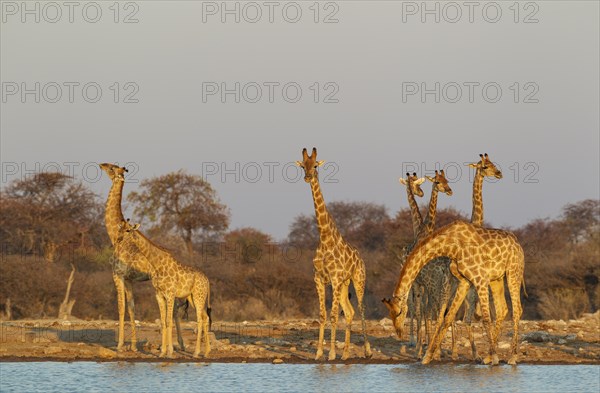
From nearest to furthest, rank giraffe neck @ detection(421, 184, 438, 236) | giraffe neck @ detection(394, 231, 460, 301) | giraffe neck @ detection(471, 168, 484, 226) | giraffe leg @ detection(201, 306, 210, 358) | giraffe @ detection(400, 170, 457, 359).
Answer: giraffe neck @ detection(394, 231, 460, 301)
giraffe @ detection(400, 170, 457, 359)
giraffe leg @ detection(201, 306, 210, 358)
giraffe neck @ detection(471, 168, 484, 226)
giraffe neck @ detection(421, 184, 438, 236)

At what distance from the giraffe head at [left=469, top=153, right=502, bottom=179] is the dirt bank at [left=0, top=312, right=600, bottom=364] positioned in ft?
10.2

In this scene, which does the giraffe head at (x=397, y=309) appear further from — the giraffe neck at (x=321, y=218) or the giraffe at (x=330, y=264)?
the giraffe neck at (x=321, y=218)

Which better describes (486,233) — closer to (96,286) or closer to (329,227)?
(329,227)

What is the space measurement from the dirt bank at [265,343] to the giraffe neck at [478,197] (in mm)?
2367

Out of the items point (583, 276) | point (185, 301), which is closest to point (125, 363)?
point (185, 301)

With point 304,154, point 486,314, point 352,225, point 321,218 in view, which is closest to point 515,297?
point 486,314

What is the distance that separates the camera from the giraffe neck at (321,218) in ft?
62.8

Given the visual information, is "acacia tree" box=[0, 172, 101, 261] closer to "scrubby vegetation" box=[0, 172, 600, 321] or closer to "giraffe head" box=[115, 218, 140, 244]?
"scrubby vegetation" box=[0, 172, 600, 321]

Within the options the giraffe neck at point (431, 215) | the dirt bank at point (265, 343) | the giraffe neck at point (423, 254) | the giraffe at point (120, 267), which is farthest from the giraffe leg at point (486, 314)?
the giraffe at point (120, 267)

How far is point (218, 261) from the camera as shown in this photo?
39062mm

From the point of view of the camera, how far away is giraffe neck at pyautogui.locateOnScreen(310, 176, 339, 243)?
19.1m

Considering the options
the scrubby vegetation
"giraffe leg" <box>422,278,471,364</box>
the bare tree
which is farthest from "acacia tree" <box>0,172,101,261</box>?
"giraffe leg" <box>422,278,471,364</box>

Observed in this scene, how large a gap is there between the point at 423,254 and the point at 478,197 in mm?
2541

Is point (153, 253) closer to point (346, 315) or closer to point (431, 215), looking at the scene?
point (346, 315)
